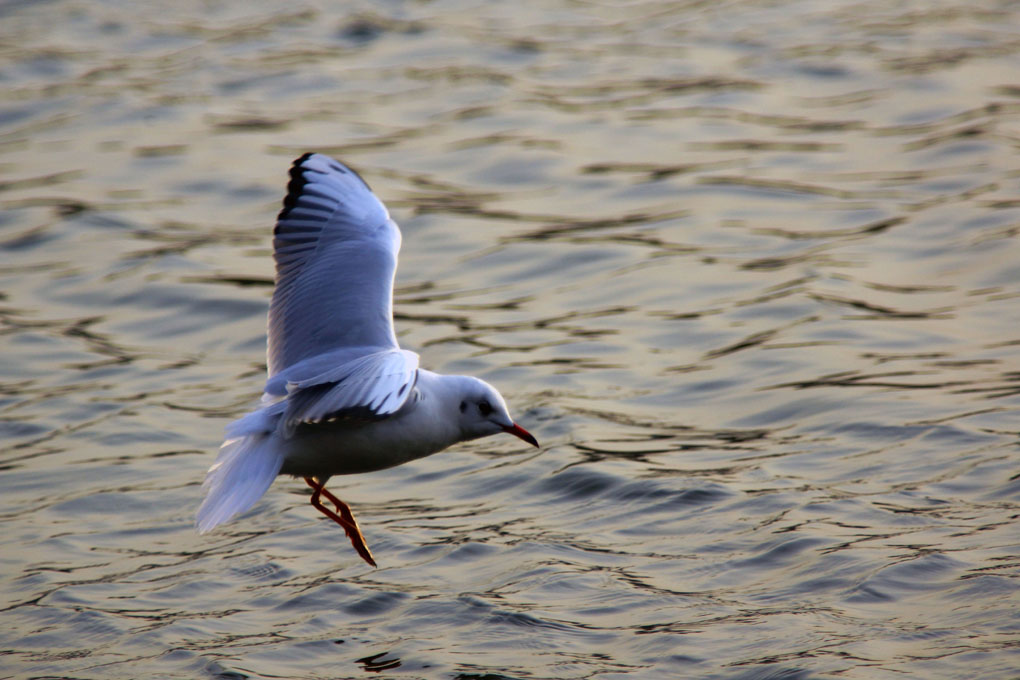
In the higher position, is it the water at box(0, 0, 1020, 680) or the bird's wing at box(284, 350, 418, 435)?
the bird's wing at box(284, 350, 418, 435)

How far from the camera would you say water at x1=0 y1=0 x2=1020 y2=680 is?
647 centimetres

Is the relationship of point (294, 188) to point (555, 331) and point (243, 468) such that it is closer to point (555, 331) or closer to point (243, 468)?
point (243, 468)

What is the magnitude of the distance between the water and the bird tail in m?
0.88

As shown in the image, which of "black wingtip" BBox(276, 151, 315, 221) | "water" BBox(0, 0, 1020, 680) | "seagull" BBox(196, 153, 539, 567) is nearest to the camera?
"seagull" BBox(196, 153, 539, 567)

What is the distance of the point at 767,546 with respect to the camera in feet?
22.8

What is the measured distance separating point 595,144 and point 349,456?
721 cm

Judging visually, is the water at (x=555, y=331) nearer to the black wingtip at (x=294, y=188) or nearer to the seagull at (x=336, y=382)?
the seagull at (x=336, y=382)

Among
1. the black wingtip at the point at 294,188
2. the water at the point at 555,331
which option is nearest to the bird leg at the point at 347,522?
the water at the point at 555,331

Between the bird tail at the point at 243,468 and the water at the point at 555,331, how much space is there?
0.88 metres

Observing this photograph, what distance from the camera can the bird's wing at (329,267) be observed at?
633cm

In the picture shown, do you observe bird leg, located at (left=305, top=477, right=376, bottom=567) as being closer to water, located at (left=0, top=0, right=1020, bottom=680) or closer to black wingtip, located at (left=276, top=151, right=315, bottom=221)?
water, located at (left=0, top=0, right=1020, bottom=680)

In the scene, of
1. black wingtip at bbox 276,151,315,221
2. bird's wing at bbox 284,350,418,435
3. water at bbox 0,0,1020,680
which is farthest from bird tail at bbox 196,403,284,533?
black wingtip at bbox 276,151,315,221

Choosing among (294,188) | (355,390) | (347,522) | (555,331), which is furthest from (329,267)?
(555,331)

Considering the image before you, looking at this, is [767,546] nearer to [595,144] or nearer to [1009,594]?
[1009,594]
